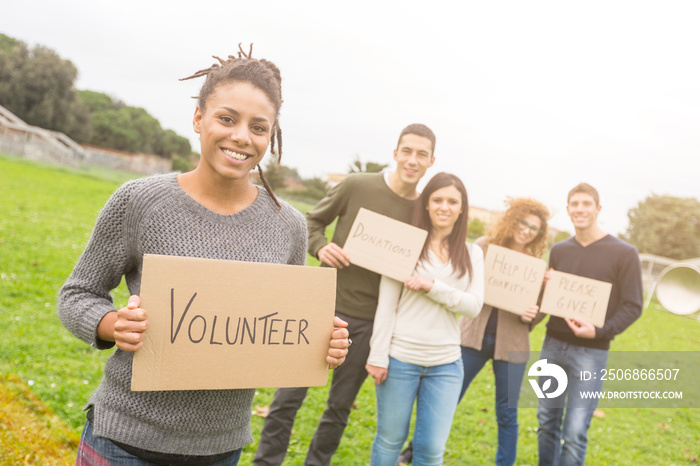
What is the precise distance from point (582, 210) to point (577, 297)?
0.66 m

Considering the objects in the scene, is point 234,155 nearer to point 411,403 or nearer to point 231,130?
point 231,130

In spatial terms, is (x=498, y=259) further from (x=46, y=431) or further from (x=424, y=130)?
(x=46, y=431)

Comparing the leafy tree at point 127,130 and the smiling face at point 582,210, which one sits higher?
the leafy tree at point 127,130

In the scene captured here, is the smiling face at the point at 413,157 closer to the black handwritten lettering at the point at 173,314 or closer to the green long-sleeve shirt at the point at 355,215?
the green long-sleeve shirt at the point at 355,215

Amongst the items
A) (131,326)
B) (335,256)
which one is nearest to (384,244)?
(335,256)

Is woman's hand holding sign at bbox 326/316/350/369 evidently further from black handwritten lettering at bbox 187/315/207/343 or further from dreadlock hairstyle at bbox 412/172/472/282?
dreadlock hairstyle at bbox 412/172/472/282

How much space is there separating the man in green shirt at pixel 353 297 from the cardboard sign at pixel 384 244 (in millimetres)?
128

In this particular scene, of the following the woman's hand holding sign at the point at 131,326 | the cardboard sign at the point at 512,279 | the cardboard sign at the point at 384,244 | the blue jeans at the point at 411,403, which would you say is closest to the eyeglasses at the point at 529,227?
the cardboard sign at the point at 512,279

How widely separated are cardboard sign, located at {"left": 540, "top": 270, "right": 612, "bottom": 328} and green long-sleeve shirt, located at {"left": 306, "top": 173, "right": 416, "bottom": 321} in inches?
51.1

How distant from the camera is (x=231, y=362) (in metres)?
1.62

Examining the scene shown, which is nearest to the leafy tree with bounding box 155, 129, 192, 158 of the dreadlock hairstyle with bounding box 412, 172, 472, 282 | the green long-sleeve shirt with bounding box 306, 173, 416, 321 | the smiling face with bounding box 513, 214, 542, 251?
the green long-sleeve shirt with bounding box 306, 173, 416, 321

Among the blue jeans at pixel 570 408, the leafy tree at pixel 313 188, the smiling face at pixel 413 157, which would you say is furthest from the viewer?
the leafy tree at pixel 313 188

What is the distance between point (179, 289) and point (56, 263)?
22.2 feet

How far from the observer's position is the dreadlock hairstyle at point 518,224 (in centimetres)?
387
